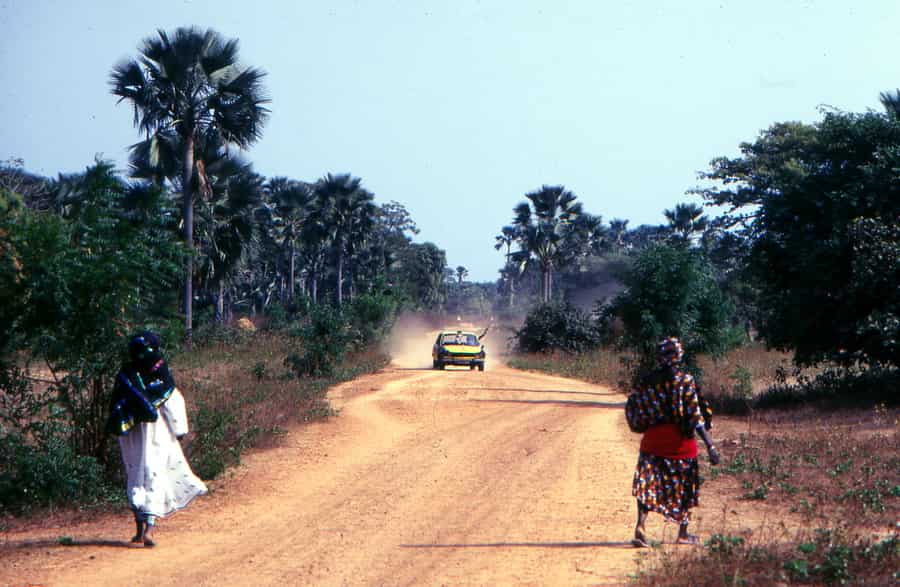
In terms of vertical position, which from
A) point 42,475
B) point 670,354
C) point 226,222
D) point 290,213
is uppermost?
point 290,213

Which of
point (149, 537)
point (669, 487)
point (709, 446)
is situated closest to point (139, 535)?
point (149, 537)

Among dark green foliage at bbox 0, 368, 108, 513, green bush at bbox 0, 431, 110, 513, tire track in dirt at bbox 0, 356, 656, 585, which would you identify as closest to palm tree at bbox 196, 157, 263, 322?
tire track in dirt at bbox 0, 356, 656, 585

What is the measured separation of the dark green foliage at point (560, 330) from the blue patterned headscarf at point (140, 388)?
3933 cm

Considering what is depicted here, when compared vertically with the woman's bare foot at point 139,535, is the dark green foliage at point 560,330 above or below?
above

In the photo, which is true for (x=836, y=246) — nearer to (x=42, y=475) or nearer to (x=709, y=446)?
(x=709, y=446)

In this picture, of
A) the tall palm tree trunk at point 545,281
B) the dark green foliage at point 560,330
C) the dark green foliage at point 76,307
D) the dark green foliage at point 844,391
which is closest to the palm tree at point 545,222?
the tall palm tree trunk at point 545,281

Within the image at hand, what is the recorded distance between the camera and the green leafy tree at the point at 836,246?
19.0 meters

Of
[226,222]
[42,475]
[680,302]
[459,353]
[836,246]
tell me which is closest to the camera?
[42,475]

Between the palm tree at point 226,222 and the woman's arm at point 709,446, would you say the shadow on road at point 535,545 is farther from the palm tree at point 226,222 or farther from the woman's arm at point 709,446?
the palm tree at point 226,222

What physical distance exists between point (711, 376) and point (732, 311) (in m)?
3.94

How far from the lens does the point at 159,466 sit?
8555 mm

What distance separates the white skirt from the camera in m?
8.41

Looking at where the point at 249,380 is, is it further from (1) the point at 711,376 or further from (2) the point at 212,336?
(1) the point at 711,376

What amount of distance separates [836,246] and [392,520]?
13.6 meters
